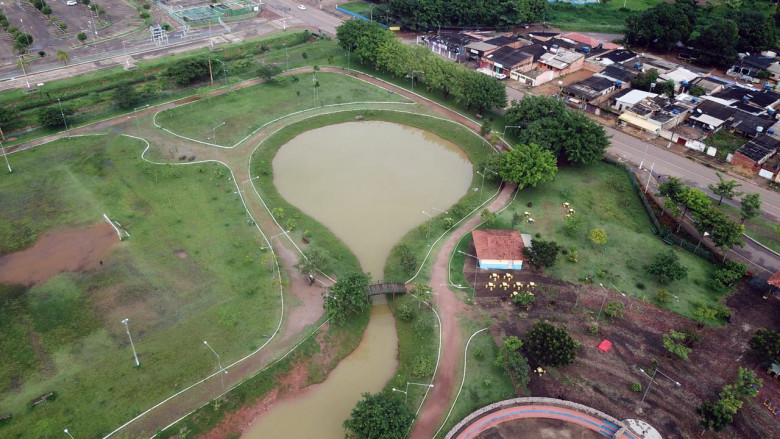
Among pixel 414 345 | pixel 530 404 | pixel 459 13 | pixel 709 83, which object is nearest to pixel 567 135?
pixel 414 345

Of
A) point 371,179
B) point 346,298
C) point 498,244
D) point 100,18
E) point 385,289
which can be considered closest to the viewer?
point 346,298

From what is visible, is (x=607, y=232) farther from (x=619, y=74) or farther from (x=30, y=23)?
(x=30, y=23)

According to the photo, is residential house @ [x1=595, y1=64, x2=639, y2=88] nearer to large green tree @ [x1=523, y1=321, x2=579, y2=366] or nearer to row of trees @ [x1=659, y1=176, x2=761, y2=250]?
row of trees @ [x1=659, y1=176, x2=761, y2=250]

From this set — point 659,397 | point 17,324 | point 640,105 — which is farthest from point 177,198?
point 640,105

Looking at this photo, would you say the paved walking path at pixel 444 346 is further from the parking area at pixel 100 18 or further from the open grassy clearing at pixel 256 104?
the parking area at pixel 100 18

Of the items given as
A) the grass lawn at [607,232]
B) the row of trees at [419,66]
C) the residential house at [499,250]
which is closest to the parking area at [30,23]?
the row of trees at [419,66]

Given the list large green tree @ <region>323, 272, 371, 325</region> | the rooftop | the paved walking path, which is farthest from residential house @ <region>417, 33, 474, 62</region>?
large green tree @ <region>323, 272, 371, 325</region>
